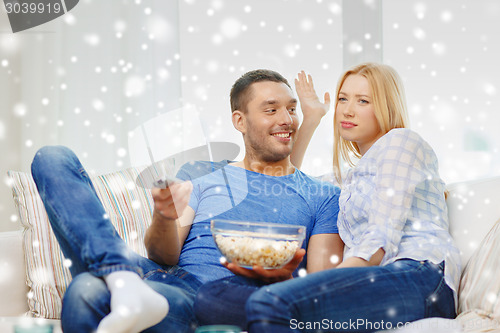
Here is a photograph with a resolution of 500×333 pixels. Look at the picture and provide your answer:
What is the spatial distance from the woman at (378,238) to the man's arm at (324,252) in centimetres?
5

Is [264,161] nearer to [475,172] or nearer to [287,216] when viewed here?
[287,216]

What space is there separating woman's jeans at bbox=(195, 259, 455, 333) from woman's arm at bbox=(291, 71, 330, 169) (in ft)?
2.13

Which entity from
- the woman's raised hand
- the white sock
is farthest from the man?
the woman's raised hand

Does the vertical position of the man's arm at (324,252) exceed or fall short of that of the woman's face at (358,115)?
it falls short

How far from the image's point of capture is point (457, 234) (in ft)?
4.75

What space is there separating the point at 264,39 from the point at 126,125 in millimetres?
760

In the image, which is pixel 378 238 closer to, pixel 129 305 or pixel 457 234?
pixel 457 234

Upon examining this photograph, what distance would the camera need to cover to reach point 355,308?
3.71ft

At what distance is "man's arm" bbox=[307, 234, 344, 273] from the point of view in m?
1.46

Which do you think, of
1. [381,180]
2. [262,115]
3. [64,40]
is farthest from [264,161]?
[64,40]

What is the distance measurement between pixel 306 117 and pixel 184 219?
584mm

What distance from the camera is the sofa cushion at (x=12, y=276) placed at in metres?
1.51

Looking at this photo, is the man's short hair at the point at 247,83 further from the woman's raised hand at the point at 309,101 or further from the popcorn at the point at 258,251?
the popcorn at the point at 258,251

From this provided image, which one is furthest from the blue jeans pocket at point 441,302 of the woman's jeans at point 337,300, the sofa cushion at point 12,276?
the sofa cushion at point 12,276
